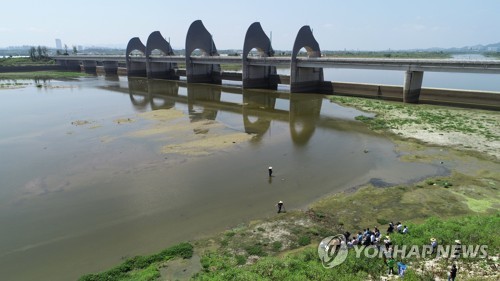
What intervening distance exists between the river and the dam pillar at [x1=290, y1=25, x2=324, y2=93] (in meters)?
13.0

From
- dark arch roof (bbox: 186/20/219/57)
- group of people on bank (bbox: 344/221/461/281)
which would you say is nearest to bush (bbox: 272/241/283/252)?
group of people on bank (bbox: 344/221/461/281)

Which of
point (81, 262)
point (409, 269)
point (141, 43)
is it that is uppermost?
point (141, 43)

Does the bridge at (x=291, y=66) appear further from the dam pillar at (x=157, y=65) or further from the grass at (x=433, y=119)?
the grass at (x=433, y=119)

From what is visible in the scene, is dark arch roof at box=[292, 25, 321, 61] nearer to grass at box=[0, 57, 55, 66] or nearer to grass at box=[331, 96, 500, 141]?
grass at box=[331, 96, 500, 141]

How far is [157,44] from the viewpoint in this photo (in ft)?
248

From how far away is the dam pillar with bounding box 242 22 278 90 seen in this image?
54.2 m

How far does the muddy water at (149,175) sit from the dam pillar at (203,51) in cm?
2855

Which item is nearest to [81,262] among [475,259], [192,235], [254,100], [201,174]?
[192,235]

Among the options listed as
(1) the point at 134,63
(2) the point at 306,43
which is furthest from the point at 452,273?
(1) the point at 134,63

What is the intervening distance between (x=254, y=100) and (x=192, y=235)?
33.7m

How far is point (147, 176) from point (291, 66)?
33888 mm

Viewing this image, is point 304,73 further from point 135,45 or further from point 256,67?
point 135,45

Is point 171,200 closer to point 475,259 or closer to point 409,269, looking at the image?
point 409,269

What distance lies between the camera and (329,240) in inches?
465
